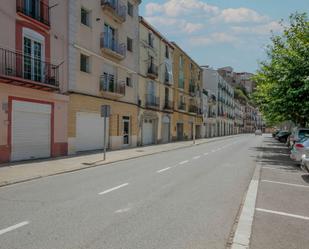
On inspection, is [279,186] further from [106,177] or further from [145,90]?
[145,90]

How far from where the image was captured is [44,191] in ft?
30.0

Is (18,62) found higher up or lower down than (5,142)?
higher up

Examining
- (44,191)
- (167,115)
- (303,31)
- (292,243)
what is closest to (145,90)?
(167,115)

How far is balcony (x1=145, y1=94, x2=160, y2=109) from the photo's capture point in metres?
33.3

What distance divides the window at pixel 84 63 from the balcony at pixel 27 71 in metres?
3.66

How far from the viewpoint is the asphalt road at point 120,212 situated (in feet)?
16.9

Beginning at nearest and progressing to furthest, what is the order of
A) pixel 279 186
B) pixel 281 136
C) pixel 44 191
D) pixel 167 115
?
pixel 44 191
pixel 279 186
pixel 167 115
pixel 281 136

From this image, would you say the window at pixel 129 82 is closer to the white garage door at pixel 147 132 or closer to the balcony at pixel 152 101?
the balcony at pixel 152 101

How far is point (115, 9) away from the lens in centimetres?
2545

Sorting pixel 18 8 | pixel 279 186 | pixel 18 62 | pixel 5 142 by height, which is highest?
pixel 18 8

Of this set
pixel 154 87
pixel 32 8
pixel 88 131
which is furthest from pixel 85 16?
pixel 154 87

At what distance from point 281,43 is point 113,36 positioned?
1179 centimetres

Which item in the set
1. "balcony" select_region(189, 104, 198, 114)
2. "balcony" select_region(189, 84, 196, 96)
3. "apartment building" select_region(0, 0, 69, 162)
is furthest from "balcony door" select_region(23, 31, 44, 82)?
"balcony" select_region(189, 104, 198, 114)

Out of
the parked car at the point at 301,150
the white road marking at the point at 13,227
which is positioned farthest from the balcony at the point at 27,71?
the parked car at the point at 301,150
